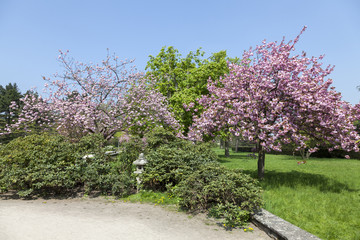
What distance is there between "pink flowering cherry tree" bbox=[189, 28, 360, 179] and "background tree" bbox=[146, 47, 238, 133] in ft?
26.2

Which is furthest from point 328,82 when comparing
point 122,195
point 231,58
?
point 231,58

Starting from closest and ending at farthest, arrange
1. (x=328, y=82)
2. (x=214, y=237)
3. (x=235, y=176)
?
(x=214, y=237) → (x=235, y=176) → (x=328, y=82)

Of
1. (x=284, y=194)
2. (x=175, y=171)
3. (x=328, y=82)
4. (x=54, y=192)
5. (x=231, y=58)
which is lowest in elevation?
(x=54, y=192)

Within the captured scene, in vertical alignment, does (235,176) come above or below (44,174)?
above

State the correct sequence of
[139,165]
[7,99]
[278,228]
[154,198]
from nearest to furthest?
[278,228] < [154,198] < [139,165] < [7,99]

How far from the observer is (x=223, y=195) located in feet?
19.5

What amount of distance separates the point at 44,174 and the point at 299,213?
8.13 metres

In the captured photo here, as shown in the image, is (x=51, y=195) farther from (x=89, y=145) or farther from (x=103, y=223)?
(x=103, y=223)

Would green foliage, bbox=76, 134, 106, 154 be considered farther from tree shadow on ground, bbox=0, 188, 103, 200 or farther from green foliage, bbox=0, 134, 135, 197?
tree shadow on ground, bbox=0, 188, 103, 200

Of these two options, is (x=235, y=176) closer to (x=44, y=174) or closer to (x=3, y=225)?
(x=3, y=225)

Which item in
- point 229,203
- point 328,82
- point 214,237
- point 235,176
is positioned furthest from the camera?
point 328,82

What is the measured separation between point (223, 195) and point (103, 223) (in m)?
3.11

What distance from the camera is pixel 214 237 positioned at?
4660mm

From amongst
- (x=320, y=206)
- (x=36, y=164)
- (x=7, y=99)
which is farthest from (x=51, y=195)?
(x=7, y=99)
